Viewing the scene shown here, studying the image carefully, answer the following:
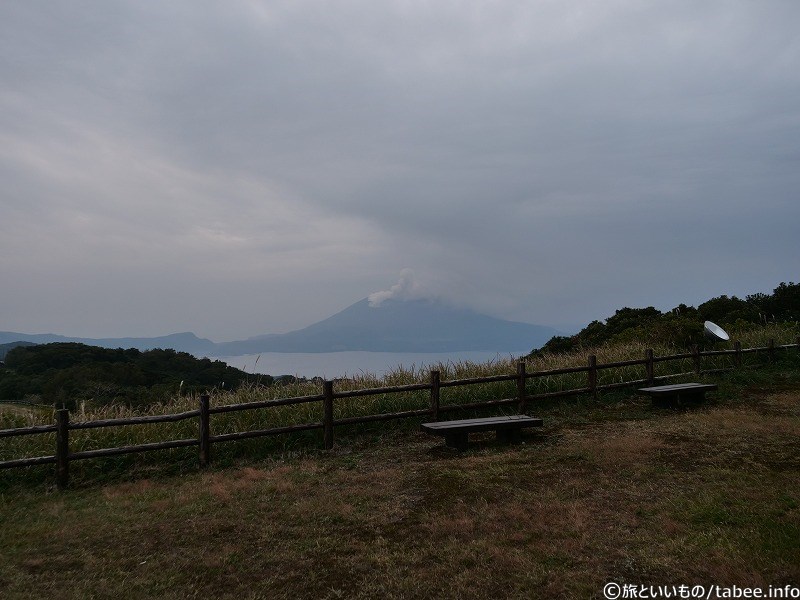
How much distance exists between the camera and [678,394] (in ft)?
39.1

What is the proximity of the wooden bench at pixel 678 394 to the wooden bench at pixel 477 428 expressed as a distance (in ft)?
12.4

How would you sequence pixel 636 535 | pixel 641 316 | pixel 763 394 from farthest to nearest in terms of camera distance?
pixel 641 316 < pixel 763 394 < pixel 636 535

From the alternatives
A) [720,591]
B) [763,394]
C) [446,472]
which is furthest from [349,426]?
[763,394]

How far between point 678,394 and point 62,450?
11706 mm

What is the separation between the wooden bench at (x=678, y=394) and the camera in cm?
1172

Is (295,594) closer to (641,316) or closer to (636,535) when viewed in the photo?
(636,535)

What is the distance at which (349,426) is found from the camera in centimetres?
1053

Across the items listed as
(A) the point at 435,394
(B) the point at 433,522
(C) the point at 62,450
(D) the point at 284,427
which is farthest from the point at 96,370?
(B) the point at 433,522

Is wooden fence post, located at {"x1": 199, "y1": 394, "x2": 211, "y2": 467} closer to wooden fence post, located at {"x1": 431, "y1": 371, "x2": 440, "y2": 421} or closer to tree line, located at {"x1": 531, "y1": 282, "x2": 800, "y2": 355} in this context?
wooden fence post, located at {"x1": 431, "y1": 371, "x2": 440, "y2": 421}

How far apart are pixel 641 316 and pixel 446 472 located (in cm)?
2497

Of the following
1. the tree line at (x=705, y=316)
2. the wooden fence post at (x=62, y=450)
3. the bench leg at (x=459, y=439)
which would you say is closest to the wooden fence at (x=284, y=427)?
the wooden fence post at (x=62, y=450)

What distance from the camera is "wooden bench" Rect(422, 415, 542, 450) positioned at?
8.82 metres

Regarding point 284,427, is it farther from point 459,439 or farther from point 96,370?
point 96,370

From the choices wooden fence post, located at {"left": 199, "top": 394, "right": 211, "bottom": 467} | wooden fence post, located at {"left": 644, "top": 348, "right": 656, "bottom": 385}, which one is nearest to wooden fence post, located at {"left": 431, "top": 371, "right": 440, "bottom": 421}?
wooden fence post, located at {"left": 199, "top": 394, "right": 211, "bottom": 467}
